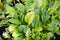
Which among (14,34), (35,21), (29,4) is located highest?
(29,4)

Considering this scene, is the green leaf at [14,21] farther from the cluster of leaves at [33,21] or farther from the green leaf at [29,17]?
the green leaf at [29,17]

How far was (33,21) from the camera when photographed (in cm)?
197

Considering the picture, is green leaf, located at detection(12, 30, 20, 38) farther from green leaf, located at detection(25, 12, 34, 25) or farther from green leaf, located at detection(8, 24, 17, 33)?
green leaf, located at detection(25, 12, 34, 25)

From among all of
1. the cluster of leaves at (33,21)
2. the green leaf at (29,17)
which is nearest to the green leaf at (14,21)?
the cluster of leaves at (33,21)

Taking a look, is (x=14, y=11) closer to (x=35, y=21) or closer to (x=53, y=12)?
(x=35, y=21)

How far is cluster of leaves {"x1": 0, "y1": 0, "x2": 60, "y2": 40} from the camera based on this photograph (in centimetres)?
194

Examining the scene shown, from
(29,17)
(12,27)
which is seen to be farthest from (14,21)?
(29,17)

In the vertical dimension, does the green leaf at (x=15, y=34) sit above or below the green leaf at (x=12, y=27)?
below

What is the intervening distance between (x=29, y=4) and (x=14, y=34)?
1.39 ft

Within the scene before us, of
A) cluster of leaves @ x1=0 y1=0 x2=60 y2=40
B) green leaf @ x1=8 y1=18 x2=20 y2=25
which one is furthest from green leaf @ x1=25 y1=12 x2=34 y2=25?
green leaf @ x1=8 y1=18 x2=20 y2=25

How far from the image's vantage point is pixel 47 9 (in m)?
2.13

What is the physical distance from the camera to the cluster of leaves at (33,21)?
1.94 meters

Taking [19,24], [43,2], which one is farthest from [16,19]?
[43,2]

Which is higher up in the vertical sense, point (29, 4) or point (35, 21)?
point (29, 4)
